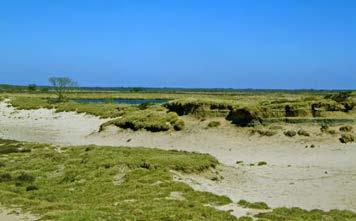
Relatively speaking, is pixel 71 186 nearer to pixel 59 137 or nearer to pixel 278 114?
pixel 278 114

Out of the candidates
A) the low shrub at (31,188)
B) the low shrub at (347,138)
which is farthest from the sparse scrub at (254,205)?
the low shrub at (347,138)

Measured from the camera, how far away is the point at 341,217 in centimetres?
1967

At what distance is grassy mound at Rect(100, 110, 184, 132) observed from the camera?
47.1 meters

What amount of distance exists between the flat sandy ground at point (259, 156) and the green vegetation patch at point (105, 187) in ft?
5.65

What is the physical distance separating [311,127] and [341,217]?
21.3m

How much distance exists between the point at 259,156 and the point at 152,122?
45.9ft

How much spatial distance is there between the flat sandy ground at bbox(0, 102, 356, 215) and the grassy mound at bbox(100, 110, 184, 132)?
75 centimetres

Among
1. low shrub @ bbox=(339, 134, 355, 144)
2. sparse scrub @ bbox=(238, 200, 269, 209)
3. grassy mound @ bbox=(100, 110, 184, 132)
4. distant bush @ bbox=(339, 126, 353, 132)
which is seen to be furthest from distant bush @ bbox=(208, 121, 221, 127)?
sparse scrub @ bbox=(238, 200, 269, 209)

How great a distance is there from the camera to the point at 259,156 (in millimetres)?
37000

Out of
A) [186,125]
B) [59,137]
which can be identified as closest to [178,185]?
[186,125]

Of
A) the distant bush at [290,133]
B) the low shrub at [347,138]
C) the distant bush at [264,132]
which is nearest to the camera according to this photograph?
the low shrub at [347,138]

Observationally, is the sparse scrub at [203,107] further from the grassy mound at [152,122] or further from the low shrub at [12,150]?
the low shrub at [12,150]

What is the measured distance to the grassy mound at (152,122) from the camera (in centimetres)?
4712

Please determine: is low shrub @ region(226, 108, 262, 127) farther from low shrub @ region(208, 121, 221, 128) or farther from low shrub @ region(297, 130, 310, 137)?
low shrub @ region(297, 130, 310, 137)
